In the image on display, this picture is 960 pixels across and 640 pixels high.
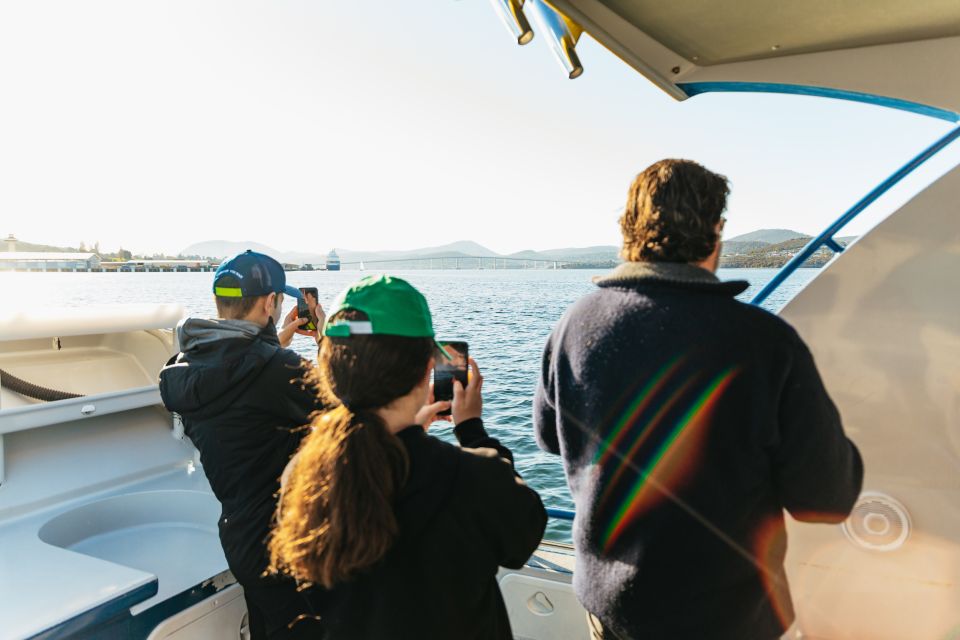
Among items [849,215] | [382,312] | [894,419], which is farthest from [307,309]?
[894,419]

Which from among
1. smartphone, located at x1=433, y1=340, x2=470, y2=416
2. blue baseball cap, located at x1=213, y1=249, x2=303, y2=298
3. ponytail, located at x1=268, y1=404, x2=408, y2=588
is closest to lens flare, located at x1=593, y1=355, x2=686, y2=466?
smartphone, located at x1=433, y1=340, x2=470, y2=416

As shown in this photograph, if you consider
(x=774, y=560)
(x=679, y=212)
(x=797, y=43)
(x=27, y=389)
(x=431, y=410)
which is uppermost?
(x=797, y=43)

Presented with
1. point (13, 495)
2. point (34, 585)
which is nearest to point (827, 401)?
point (34, 585)

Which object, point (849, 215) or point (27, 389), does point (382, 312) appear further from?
point (27, 389)

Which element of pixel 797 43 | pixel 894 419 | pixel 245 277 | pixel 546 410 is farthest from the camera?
pixel 245 277

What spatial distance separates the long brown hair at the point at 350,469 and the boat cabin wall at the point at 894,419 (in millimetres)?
1371

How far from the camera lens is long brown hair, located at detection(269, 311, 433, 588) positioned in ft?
3.31

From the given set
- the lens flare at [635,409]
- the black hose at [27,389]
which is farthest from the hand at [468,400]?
the black hose at [27,389]

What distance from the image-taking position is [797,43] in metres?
1.92

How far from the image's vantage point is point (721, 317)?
114cm

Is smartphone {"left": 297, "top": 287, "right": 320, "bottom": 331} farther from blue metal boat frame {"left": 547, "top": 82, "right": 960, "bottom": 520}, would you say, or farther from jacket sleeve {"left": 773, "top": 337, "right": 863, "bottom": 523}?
jacket sleeve {"left": 773, "top": 337, "right": 863, "bottom": 523}

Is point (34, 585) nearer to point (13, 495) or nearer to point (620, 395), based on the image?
point (13, 495)

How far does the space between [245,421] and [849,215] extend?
1.91m

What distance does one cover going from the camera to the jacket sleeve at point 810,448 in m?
1.11
